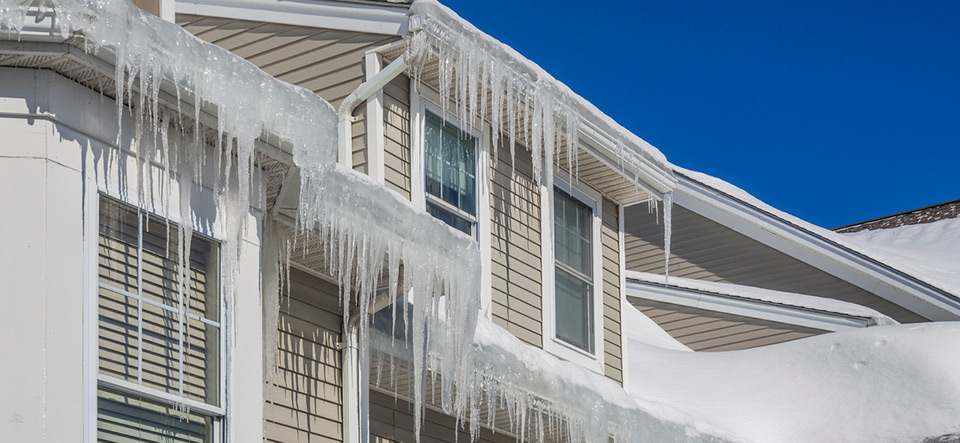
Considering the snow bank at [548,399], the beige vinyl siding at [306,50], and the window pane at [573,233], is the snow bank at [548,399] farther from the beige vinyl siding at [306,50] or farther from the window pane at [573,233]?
the beige vinyl siding at [306,50]

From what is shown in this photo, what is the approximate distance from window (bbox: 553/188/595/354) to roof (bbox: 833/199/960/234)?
14.9 metres

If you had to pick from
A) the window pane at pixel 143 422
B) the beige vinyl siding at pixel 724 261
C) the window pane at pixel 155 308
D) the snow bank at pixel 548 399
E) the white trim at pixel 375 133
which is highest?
the beige vinyl siding at pixel 724 261

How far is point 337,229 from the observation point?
7691 mm

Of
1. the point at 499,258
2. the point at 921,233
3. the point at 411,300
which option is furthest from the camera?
the point at 921,233

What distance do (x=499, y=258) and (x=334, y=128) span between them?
12.5 feet

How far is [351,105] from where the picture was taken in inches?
381

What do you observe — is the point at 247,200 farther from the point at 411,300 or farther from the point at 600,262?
the point at 600,262

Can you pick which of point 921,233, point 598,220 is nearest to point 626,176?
point 598,220

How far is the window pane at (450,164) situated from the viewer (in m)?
10.3

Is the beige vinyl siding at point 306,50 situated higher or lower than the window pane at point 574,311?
higher

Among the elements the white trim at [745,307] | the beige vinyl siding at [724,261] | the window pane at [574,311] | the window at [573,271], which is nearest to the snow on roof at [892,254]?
Answer: the beige vinyl siding at [724,261]

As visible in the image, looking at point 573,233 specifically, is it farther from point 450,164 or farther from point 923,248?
point 923,248

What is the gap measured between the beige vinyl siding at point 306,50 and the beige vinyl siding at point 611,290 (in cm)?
326

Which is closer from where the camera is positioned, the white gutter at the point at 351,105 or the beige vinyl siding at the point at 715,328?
the white gutter at the point at 351,105
